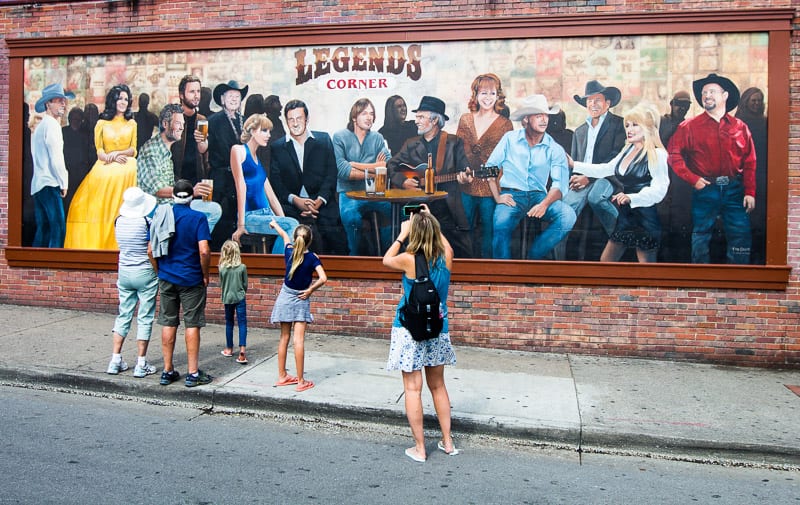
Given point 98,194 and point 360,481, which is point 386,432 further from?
point 98,194

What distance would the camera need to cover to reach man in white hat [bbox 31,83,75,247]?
1038 centimetres

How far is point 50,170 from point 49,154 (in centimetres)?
23

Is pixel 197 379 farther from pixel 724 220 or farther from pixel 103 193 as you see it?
pixel 724 220

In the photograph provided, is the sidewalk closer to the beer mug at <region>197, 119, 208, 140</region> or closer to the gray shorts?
the gray shorts

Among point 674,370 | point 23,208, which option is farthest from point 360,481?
point 23,208

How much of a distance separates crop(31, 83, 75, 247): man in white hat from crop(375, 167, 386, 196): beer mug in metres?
4.57

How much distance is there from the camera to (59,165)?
409 inches

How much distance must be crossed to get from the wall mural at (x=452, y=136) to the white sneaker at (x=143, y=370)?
114 inches

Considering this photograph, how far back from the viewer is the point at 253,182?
974 cm

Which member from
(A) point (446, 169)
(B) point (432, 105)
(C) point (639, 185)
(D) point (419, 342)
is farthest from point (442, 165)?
(D) point (419, 342)

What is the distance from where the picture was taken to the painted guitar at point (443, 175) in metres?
9.10

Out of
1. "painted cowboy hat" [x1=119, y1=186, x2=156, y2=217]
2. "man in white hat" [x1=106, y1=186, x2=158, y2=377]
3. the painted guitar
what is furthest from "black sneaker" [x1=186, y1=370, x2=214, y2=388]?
the painted guitar

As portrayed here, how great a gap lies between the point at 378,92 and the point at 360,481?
5.66 m

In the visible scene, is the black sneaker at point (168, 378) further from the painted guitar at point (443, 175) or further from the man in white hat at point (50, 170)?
the man in white hat at point (50, 170)
